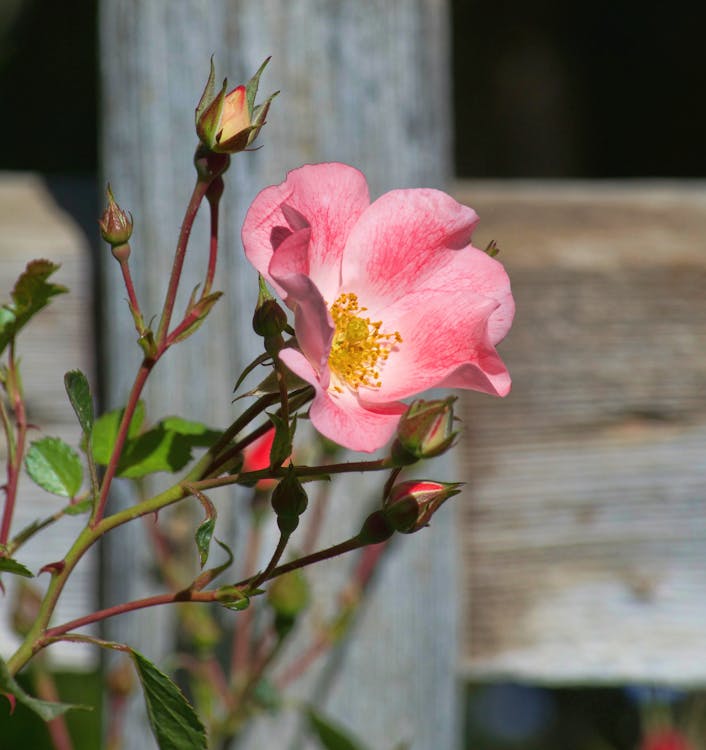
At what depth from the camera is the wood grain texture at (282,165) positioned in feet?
2.97

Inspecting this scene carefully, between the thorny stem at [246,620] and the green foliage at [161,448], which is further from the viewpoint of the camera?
the thorny stem at [246,620]

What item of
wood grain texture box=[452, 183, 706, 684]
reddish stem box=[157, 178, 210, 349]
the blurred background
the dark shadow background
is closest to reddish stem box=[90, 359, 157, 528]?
reddish stem box=[157, 178, 210, 349]

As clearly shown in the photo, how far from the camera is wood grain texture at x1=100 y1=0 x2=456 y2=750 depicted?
2.97 feet

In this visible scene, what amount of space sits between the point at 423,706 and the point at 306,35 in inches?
23.7

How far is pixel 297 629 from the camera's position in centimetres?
95

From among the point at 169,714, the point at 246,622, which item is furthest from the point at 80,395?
the point at 246,622

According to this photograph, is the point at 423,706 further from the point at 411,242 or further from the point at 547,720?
the point at 547,720

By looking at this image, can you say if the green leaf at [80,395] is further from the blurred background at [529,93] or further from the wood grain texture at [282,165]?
the blurred background at [529,93]

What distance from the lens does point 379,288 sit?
1.55ft

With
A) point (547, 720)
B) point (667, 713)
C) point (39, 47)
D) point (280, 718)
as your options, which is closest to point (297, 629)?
point (280, 718)

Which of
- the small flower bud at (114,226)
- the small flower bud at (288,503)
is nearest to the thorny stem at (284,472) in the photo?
the small flower bud at (288,503)

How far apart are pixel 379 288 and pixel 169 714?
0.65ft

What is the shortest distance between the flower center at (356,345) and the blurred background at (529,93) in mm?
2253

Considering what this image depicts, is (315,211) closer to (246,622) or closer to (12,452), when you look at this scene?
(12,452)
